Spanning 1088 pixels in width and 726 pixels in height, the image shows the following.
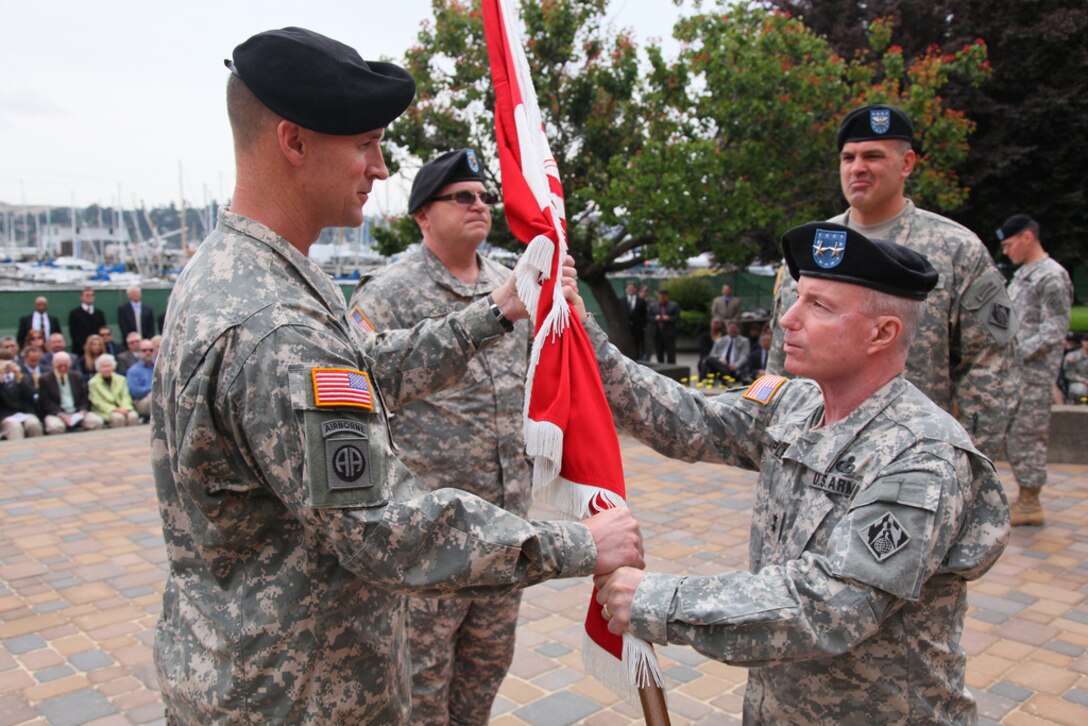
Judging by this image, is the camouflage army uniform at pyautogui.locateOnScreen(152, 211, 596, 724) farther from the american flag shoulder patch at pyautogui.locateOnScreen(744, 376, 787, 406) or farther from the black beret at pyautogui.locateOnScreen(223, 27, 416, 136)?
the american flag shoulder patch at pyautogui.locateOnScreen(744, 376, 787, 406)

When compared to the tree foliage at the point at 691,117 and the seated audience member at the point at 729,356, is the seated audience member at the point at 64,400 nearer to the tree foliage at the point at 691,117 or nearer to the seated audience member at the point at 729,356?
the tree foliage at the point at 691,117

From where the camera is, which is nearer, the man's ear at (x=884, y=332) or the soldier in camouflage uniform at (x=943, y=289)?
the man's ear at (x=884, y=332)

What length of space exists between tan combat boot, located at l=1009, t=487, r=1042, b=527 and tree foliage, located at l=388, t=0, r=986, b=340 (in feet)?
16.8

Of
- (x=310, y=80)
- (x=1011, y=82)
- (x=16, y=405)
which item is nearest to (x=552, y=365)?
(x=310, y=80)

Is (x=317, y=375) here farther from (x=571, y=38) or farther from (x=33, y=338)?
(x=33, y=338)

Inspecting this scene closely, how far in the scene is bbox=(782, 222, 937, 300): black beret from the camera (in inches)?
76.2

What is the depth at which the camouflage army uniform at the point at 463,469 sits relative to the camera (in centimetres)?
299

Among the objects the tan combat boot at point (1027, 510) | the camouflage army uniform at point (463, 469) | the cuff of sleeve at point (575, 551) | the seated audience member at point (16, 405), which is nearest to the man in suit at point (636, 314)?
the seated audience member at point (16, 405)

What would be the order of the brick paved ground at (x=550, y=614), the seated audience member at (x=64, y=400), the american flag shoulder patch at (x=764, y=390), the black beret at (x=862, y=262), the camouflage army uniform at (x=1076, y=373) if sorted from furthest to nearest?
the camouflage army uniform at (x=1076, y=373)
the seated audience member at (x=64, y=400)
the brick paved ground at (x=550, y=614)
the american flag shoulder patch at (x=764, y=390)
the black beret at (x=862, y=262)

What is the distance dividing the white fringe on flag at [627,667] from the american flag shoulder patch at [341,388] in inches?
32.5

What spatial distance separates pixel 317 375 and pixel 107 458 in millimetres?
8080

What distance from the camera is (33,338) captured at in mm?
11359

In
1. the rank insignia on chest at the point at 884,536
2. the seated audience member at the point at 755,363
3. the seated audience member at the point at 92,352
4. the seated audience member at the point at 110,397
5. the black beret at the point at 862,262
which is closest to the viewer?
the rank insignia on chest at the point at 884,536

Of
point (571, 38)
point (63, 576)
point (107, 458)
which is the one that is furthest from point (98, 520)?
point (571, 38)
